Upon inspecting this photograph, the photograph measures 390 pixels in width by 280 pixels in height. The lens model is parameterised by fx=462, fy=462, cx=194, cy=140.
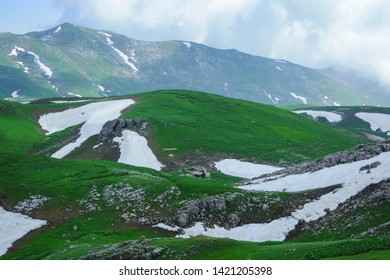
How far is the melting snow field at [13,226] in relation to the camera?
58.9 m

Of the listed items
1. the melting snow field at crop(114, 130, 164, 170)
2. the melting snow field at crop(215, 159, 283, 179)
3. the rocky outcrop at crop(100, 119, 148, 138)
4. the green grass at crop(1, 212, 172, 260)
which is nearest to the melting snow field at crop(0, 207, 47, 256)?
the green grass at crop(1, 212, 172, 260)

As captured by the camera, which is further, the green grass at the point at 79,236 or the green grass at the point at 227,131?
the green grass at the point at 227,131

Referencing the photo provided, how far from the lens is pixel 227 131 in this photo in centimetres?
15762

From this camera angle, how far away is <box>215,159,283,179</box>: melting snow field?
11725 cm

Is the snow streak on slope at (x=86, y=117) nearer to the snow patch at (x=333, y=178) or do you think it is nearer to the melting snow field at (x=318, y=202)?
the snow patch at (x=333, y=178)

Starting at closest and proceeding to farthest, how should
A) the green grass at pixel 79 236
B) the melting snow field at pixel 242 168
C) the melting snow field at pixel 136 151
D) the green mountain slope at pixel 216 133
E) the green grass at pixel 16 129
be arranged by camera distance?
the green grass at pixel 79 236, the melting snow field at pixel 242 168, the melting snow field at pixel 136 151, the green mountain slope at pixel 216 133, the green grass at pixel 16 129

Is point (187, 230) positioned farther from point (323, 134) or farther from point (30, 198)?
point (323, 134)

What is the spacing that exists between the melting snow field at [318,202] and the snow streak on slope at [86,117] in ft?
268

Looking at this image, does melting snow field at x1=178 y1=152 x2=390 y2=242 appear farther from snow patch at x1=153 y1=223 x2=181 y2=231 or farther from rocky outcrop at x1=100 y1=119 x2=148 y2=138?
rocky outcrop at x1=100 y1=119 x2=148 y2=138

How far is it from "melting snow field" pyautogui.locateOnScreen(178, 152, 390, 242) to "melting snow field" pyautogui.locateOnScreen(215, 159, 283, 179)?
147 feet

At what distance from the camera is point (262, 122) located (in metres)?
179

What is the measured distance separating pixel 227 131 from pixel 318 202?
94.4 meters

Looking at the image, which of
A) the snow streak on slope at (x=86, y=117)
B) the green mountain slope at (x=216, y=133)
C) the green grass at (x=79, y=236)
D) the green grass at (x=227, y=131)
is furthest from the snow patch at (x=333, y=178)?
the snow streak on slope at (x=86, y=117)
